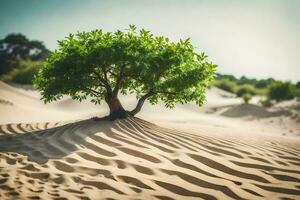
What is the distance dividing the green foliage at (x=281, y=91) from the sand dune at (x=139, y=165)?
11.3m

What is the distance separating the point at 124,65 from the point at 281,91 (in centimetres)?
1266

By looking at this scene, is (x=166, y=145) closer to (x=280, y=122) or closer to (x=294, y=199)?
(x=294, y=199)

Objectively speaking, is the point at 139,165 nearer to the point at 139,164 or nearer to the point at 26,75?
the point at 139,164

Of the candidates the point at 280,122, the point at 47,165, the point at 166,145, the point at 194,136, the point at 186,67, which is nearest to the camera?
the point at 47,165

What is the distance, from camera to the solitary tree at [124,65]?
5.68 metres

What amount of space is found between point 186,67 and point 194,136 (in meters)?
1.38

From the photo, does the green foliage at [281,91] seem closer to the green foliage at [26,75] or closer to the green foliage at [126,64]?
the green foliage at [126,64]

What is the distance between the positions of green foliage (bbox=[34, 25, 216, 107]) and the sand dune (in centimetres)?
91

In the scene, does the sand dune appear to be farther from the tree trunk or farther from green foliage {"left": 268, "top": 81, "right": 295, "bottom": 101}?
green foliage {"left": 268, "top": 81, "right": 295, "bottom": 101}

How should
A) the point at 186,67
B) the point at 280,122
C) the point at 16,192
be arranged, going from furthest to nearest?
1. the point at 280,122
2. the point at 186,67
3. the point at 16,192

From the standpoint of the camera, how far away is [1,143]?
5121 mm

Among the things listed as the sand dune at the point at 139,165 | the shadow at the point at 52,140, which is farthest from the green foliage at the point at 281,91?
the shadow at the point at 52,140

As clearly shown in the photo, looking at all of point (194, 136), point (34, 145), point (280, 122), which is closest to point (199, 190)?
point (194, 136)

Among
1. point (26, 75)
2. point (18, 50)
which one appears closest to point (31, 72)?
point (26, 75)
